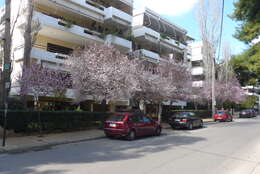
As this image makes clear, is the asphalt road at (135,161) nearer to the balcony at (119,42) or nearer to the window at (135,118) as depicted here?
the window at (135,118)

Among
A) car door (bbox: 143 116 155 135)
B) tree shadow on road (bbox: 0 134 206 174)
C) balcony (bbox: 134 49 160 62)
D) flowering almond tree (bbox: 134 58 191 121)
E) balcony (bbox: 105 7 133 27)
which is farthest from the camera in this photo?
balcony (bbox: 134 49 160 62)

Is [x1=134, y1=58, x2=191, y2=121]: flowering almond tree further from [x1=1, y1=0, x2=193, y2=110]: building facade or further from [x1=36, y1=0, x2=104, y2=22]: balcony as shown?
[x1=36, y1=0, x2=104, y2=22]: balcony

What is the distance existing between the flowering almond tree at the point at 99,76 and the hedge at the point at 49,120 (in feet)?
5.65

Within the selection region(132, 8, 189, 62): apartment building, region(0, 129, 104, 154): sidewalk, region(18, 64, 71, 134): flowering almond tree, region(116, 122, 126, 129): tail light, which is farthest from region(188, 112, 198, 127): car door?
region(18, 64, 71, 134): flowering almond tree

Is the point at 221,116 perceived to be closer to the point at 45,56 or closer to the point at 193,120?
the point at 193,120

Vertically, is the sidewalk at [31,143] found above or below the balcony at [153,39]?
below

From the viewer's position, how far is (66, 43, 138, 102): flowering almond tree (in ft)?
50.8

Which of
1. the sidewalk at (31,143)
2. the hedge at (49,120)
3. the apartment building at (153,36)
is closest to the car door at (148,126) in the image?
the sidewalk at (31,143)

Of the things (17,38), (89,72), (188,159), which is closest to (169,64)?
(89,72)

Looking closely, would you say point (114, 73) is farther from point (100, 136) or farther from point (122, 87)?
point (100, 136)

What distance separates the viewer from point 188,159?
27.3 feet

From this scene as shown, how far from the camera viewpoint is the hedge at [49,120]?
41.1 feet

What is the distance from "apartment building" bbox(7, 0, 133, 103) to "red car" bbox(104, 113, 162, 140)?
7799mm

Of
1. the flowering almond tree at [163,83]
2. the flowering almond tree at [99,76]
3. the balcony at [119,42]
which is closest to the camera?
the flowering almond tree at [99,76]
